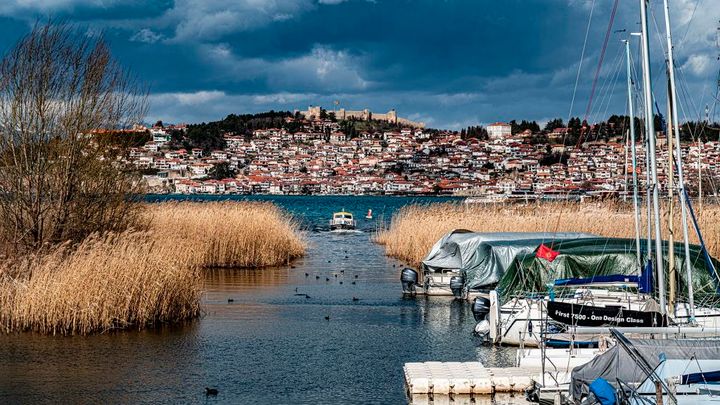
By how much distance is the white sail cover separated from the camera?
29.5 m

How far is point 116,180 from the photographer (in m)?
31.1

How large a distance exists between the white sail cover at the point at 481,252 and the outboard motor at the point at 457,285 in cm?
20

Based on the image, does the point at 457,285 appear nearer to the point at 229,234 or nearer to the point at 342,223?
the point at 229,234

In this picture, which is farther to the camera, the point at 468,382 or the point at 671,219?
the point at 671,219

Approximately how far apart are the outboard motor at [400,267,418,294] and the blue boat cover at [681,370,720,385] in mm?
17097

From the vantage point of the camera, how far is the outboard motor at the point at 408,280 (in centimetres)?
3036

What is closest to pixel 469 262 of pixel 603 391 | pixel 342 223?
pixel 603 391

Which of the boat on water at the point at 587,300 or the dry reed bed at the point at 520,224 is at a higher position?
the dry reed bed at the point at 520,224

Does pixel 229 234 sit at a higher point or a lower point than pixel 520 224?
lower

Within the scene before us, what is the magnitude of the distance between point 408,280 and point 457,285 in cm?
159

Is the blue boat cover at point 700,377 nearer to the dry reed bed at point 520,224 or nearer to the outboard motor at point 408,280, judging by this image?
the outboard motor at point 408,280

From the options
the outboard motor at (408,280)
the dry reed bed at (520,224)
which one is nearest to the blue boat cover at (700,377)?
the outboard motor at (408,280)

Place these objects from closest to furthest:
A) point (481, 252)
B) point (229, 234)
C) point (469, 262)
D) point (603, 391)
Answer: point (603, 391), point (481, 252), point (469, 262), point (229, 234)

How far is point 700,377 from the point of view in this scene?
1346 centimetres
